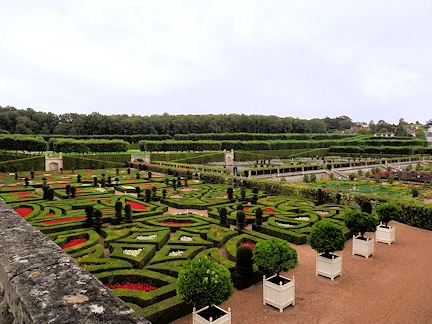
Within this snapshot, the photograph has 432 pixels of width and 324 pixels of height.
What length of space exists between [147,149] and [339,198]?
47.5m

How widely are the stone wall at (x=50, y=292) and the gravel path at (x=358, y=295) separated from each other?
5.60 meters

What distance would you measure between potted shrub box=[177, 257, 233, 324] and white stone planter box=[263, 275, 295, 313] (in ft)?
6.24

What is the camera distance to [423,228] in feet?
56.8

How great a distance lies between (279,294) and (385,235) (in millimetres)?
8403

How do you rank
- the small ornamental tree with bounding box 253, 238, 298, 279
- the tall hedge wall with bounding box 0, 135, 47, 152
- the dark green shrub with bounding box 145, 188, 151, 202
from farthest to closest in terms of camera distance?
1. the tall hedge wall with bounding box 0, 135, 47, 152
2. the dark green shrub with bounding box 145, 188, 151, 202
3. the small ornamental tree with bounding box 253, 238, 298, 279

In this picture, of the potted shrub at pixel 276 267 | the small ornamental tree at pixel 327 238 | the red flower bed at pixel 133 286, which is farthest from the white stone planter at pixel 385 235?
the red flower bed at pixel 133 286

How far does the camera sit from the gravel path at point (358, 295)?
8789mm

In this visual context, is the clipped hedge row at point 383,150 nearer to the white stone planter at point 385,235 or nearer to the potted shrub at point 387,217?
the white stone planter at point 385,235

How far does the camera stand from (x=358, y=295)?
394 inches

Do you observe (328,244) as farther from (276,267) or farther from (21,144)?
(21,144)

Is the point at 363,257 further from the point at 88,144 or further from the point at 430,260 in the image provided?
the point at 88,144

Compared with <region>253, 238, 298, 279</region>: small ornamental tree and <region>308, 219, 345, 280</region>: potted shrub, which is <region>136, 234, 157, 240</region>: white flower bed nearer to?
<region>253, 238, 298, 279</region>: small ornamental tree

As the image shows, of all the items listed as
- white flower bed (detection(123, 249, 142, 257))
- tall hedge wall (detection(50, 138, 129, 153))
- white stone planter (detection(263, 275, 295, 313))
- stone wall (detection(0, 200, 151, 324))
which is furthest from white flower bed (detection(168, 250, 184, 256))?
tall hedge wall (detection(50, 138, 129, 153))

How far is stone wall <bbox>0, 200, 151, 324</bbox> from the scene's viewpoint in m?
2.80
